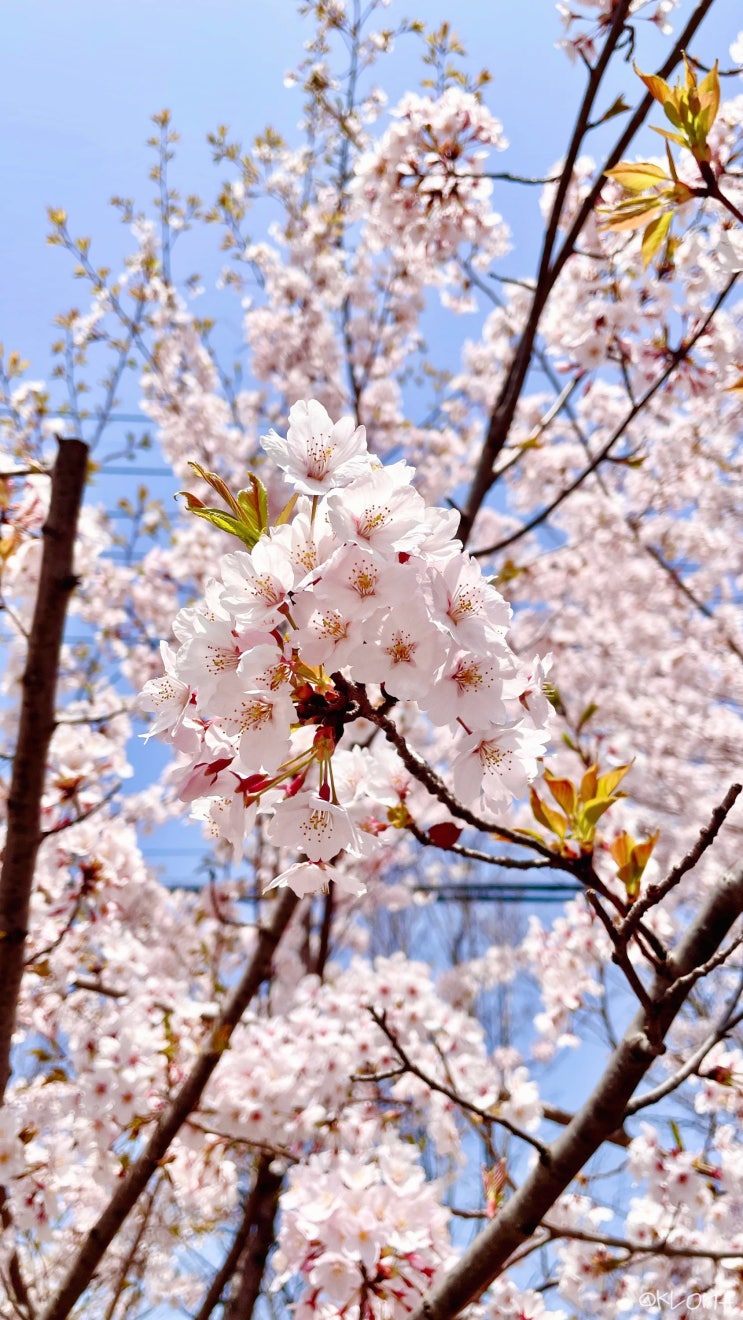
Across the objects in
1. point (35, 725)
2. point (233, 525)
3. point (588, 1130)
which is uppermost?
point (35, 725)

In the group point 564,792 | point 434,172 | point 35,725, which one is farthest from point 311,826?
point 434,172

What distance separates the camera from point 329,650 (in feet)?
2.51

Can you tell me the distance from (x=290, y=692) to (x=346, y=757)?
432 millimetres

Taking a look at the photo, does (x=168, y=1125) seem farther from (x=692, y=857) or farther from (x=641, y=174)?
(x=641, y=174)

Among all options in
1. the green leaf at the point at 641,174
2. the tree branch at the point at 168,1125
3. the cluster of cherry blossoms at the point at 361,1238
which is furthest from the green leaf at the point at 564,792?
the tree branch at the point at 168,1125

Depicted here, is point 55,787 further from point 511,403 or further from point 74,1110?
point 511,403

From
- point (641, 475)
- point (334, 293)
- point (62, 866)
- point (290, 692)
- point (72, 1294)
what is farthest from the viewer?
point (641, 475)

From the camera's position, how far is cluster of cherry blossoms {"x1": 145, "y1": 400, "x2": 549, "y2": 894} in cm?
74

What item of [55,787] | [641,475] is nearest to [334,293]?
[641,475]

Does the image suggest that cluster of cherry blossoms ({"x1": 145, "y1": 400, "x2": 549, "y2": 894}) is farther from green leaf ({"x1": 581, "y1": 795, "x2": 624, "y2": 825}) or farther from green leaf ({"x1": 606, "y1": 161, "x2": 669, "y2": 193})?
green leaf ({"x1": 606, "y1": 161, "x2": 669, "y2": 193})

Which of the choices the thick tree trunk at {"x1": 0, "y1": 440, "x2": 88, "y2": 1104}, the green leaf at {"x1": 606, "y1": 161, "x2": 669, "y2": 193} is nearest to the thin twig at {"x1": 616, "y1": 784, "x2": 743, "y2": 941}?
the green leaf at {"x1": 606, "y1": 161, "x2": 669, "y2": 193}

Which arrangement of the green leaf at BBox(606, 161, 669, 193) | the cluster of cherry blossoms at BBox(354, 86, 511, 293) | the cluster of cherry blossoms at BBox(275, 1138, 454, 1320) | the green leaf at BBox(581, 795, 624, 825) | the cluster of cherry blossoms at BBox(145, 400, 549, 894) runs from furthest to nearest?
1. the cluster of cherry blossoms at BBox(354, 86, 511, 293)
2. the cluster of cherry blossoms at BBox(275, 1138, 454, 1320)
3. the green leaf at BBox(606, 161, 669, 193)
4. the green leaf at BBox(581, 795, 624, 825)
5. the cluster of cherry blossoms at BBox(145, 400, 549, 894)

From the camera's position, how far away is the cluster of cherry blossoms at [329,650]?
741 millimetres

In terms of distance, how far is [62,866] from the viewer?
8.02 ft
